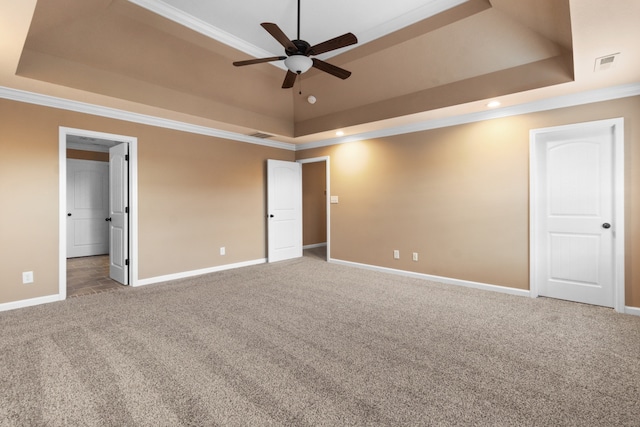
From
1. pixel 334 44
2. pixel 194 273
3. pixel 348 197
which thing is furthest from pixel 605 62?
pixel 194 273

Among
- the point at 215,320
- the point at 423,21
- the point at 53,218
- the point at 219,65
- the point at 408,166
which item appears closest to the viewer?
the point at 215,320

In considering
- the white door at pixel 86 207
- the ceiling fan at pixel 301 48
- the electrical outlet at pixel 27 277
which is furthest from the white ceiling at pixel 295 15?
the white door at pixel 86 207

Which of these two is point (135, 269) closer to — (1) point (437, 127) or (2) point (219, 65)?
(2) point (219, 65)

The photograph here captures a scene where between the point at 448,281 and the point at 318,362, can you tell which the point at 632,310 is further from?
the point at 318,362

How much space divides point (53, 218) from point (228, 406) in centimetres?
356

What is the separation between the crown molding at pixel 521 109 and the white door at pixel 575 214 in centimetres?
31

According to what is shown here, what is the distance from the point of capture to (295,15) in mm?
3506

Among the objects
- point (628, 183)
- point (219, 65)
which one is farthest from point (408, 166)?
point (219, 65)

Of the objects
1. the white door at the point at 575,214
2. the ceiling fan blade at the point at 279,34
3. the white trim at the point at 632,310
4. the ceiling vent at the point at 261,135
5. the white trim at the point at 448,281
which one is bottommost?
the white trim at the point at 632,310

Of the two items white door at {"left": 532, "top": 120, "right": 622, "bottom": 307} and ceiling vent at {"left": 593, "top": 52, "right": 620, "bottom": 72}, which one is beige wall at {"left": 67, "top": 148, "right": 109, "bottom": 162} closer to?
white door at {"left": 532, "top": 120, "right": 622, "bottom": 307}

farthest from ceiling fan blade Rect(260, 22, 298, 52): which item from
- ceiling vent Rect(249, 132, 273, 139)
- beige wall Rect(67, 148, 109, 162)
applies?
beige wall Rect(67, 148, 109, 162)

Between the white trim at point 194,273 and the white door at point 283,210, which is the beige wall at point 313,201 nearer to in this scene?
the white door at point 283,210

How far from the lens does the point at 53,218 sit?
383 centimetres

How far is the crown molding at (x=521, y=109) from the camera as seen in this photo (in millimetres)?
3371
